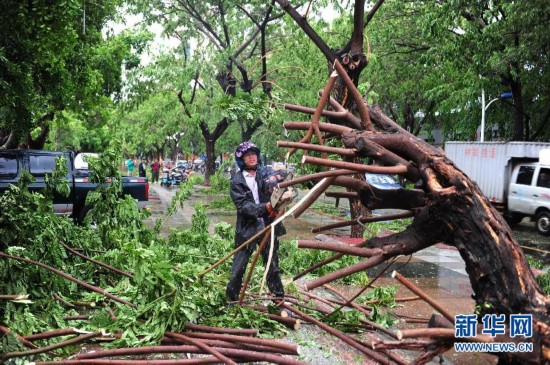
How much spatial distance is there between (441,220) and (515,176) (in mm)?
14855

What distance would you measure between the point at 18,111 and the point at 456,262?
8.49 m

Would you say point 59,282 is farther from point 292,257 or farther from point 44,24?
point 292,257

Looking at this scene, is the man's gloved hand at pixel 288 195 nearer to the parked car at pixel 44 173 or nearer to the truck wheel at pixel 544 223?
the parked car at pixel 44 173

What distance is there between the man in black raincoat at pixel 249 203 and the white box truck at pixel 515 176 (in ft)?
39.8

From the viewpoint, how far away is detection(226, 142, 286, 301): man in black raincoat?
215 inches

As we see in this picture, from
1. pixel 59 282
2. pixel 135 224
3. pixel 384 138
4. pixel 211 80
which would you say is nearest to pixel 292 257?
pixel 135 224

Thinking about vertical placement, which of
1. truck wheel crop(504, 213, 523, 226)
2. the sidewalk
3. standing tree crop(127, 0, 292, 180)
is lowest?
Result: the sidewalk

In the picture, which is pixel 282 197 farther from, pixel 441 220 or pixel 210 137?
pixel 210 137

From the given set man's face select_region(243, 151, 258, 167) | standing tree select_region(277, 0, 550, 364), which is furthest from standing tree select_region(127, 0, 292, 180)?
standing tree select_region(277, 0, 550, 364)

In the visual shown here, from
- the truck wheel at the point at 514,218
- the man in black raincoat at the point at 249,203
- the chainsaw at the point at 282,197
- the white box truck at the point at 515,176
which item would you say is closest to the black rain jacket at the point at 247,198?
the man in black raincoat at the point at 249,203

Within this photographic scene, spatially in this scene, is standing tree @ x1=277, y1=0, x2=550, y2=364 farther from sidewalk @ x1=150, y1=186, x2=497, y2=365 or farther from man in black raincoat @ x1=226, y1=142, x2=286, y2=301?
man in black raincoat @ x1=226, y1=142, x2=286, y2=301

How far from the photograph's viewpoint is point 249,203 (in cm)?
539

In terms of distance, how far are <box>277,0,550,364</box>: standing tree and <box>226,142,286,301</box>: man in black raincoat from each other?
1420 mm

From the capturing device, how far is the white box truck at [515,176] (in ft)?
52.2
